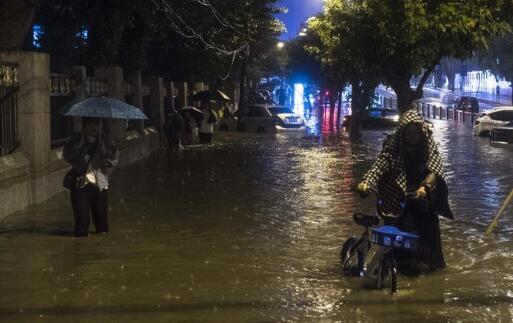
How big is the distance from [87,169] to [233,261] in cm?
229

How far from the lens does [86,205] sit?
9.09m

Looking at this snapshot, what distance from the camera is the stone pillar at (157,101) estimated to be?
78.4ft

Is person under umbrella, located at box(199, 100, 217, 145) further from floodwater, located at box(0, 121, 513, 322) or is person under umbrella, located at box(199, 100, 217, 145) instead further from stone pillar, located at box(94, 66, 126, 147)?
floodwater, located at box(0, 121, 513, 322)

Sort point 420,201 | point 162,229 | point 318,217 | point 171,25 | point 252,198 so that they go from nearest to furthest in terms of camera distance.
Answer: point 420,201
point 162,229
point 318,217
point 252,198
point 171,25

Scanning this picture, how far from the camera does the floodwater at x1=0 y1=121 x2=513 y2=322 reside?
6102 mm

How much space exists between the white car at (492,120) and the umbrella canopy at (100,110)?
24591 millimetres

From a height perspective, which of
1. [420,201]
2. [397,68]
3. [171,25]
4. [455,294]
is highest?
[171,25]

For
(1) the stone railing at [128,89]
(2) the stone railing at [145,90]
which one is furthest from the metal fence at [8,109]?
(2) the stone railing at [145,90]

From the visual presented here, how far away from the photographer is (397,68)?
19.6 m

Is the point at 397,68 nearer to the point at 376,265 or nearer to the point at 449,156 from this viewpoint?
the point at 449,156

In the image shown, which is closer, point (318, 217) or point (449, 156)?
point (318, 217)

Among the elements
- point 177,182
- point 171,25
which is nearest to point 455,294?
point 177,182

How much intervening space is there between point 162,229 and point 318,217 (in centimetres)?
224

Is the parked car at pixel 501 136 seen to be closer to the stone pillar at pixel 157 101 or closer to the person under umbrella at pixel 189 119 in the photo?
the person under umbrella at pixel 189 119
